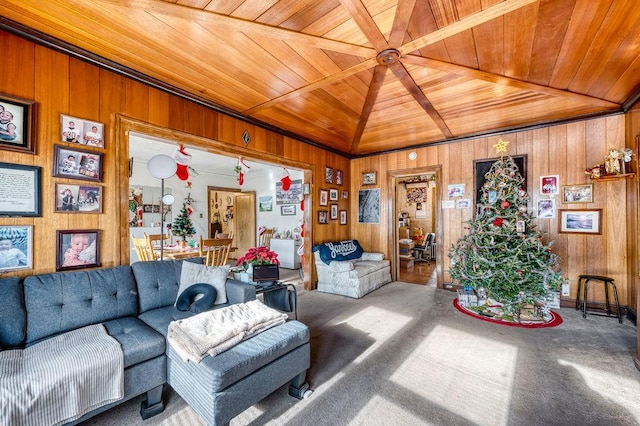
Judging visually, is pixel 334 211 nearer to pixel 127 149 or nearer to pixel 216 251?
pixel 216 251

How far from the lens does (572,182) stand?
361cm

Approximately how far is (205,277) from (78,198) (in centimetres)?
121

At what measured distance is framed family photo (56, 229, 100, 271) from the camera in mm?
2084

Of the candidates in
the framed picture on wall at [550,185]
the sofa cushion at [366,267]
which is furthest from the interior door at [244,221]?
the framed picture on wall at [550,185]

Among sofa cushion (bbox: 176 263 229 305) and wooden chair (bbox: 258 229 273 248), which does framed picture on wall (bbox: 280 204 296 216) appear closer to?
wooden chair (bbox: 258 229 273 248)

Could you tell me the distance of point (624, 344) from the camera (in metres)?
2.54

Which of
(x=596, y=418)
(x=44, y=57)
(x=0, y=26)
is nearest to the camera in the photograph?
(x=596, y=418)

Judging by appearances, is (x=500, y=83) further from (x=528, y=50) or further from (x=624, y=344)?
(x=624, y=344)

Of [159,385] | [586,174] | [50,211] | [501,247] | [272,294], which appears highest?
[586,174]

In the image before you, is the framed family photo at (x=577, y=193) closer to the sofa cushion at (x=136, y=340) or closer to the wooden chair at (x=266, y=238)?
the sofa cushion at (x=136, y=340)

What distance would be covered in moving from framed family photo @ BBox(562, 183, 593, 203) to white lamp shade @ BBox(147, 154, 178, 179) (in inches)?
200

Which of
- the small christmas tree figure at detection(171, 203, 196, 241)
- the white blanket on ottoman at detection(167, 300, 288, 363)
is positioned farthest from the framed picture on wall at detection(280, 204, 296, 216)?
the white blanket on ottoman at detection(167, 300, 288, 363)

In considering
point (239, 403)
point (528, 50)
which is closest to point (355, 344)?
point (239, 403)

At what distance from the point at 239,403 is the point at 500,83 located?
3.54 meters
